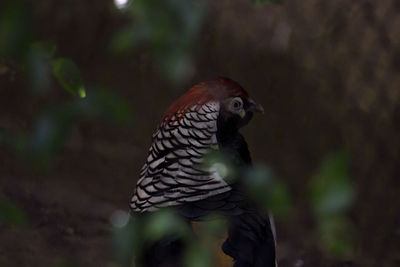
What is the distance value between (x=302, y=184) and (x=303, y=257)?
1.06ft

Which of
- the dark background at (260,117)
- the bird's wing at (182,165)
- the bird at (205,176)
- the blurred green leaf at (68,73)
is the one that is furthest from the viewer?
the dark background at (260,117)

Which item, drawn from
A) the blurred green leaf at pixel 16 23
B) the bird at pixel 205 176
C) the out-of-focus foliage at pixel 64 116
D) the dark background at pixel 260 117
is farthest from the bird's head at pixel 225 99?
the blurred green leaf at pixel 16 23

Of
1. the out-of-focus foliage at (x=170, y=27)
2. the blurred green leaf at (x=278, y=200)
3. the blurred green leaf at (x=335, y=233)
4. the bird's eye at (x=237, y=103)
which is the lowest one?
the blurred green leaf at (x=335, y=233)


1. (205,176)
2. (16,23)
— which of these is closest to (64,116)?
(16,23)

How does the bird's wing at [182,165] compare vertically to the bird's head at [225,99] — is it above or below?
below

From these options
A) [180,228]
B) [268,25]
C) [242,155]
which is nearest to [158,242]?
[242,155]

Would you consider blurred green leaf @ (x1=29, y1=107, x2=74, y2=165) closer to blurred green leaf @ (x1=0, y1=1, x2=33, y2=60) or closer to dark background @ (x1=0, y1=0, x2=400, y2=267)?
blurred green leaf @ (x1=0, y1=1, x2=33, y2=60)

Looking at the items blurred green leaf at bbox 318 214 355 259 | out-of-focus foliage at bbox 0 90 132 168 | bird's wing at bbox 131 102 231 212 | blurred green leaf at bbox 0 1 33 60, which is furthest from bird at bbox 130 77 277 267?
blurred green leaf at bbox 0 1 33 60

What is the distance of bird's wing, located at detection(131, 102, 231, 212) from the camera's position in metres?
1.60

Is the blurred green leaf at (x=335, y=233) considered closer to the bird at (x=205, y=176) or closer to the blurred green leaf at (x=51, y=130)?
the blurred green leaf at (x=51, y=130)

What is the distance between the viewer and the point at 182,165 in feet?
5.47

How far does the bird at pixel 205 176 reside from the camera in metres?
1.48

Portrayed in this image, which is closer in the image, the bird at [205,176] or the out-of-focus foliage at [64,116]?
the out-of-focus foliage at [64,116]

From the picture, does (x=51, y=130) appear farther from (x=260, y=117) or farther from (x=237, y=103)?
(x=260, y=117)
